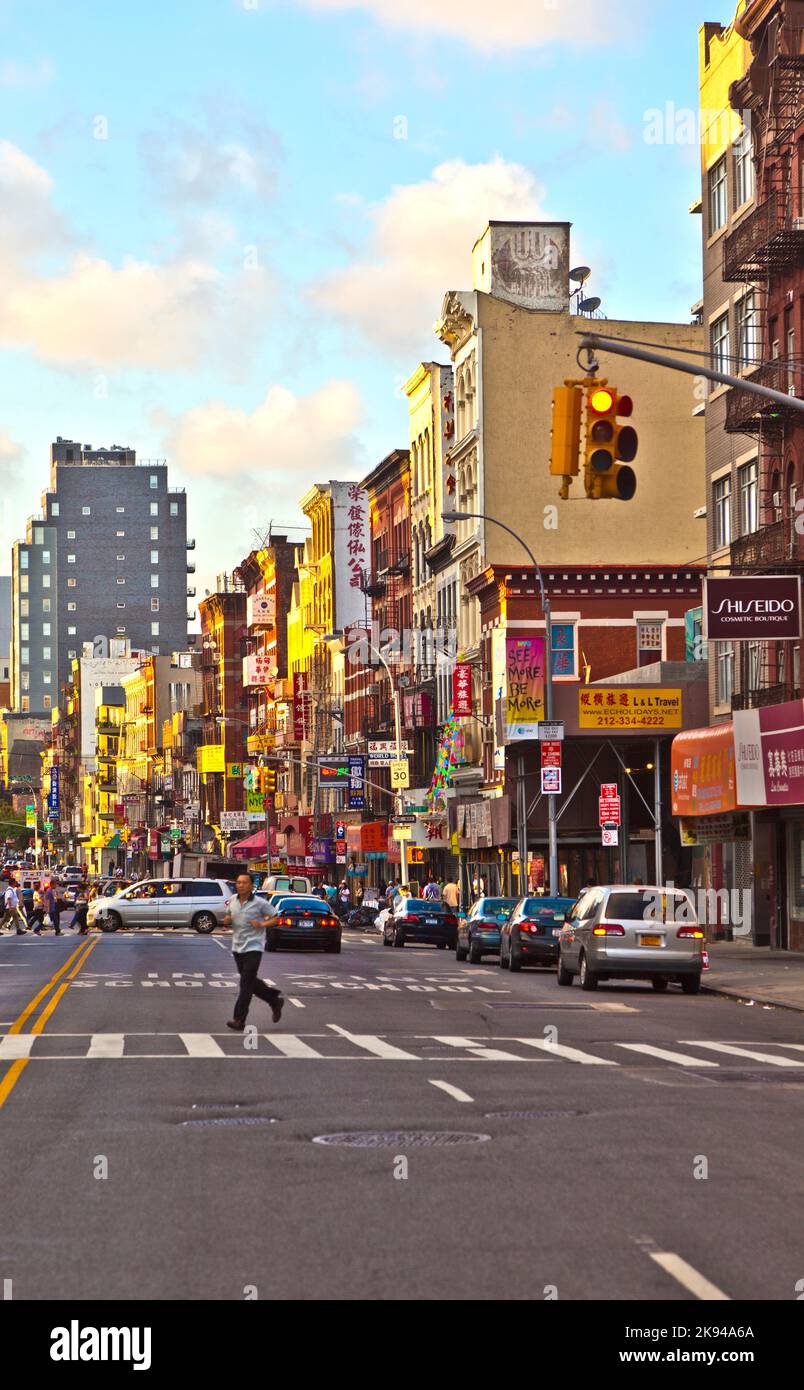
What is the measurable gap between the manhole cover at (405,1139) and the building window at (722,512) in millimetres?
34802

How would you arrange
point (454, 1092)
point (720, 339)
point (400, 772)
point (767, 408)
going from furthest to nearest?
point (400, 772) < point (720, 339) < point (767, 408) < point (454, 1092)

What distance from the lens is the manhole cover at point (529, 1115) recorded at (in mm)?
15031

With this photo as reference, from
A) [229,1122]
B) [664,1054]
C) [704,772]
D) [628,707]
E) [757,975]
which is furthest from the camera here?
[628,707]

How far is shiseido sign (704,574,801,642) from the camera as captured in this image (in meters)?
38.2

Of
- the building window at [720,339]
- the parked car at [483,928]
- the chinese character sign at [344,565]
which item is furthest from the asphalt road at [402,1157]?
the chinese character sign at [344,565]

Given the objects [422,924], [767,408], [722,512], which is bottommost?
[422,924]

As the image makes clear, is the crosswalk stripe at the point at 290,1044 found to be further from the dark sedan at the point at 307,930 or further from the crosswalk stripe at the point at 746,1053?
the dark sedan at the point at 307,930

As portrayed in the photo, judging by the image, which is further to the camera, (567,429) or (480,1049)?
(480,1049)

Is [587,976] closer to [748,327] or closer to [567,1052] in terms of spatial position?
[567,1052]

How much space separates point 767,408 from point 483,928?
506 inches

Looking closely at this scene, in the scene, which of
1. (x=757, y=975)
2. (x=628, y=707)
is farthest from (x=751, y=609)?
(x=628, y=707)

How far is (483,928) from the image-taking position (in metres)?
45.1

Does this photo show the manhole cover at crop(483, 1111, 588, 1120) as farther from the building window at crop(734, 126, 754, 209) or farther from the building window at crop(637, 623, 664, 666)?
the building window at crop(637, 623, 664, 666)

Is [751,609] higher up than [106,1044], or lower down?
higher up
